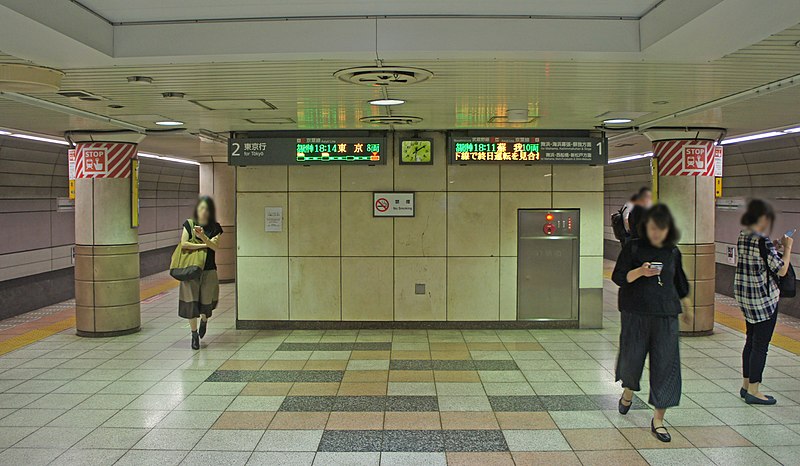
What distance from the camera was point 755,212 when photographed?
6.61 ft

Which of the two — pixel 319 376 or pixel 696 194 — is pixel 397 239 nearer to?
pixel 319 376

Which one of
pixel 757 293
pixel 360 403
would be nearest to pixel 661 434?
pixel 757 293

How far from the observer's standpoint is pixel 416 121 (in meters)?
9.02

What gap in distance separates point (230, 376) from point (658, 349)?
5092 millimetres

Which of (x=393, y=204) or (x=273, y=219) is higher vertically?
Answer: (x=393, y=204)

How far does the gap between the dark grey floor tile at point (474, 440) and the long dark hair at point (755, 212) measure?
3766 mm

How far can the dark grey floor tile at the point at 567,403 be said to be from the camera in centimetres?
630

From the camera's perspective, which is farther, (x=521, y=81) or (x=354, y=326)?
(x=354, y=326)

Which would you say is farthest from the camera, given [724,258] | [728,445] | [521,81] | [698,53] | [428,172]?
[724,258]

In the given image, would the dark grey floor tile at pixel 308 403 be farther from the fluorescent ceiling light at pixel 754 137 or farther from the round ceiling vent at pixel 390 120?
the fluorescent ceiling light at pixel 754 137

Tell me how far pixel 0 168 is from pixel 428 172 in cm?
793

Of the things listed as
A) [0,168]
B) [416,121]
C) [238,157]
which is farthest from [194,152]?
[416,121]

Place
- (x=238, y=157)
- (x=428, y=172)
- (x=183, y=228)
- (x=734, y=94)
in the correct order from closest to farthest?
(x=183, y=228) < (x=734, y=94) < (x=238, y=157) < (x=428, y=172)

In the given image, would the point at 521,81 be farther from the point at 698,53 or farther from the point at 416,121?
the point at 416,121
